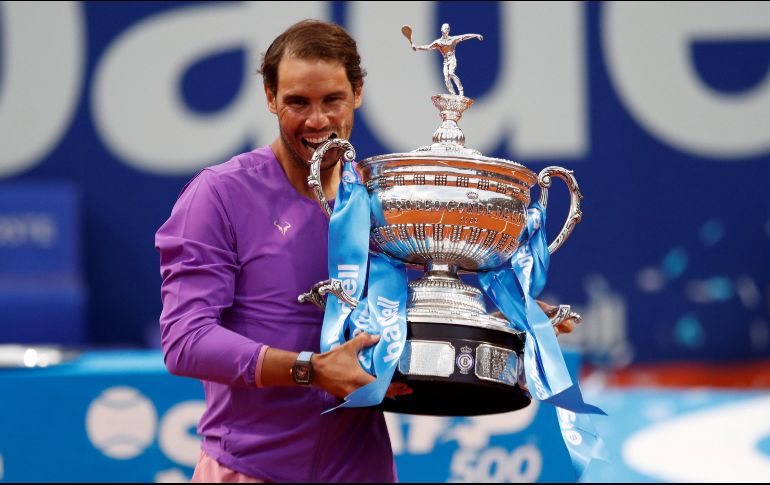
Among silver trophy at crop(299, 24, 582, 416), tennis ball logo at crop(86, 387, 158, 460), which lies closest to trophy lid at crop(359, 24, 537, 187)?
silver trophy at crop(299, 24, 582, 416)

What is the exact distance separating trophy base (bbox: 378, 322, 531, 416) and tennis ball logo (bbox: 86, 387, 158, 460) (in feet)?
4.61

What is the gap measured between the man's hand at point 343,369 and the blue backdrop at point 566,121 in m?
3.78

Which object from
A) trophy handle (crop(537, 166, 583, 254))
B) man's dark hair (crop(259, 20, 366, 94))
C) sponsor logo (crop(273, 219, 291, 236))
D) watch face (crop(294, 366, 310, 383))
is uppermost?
man's dark hair (crop(259, 20, 366, 94))

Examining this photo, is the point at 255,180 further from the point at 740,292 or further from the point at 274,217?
the point at 740,292

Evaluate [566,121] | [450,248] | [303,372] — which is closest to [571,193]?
[450,248]

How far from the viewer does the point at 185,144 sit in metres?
5.55

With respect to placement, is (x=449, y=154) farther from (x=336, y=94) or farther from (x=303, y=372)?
(x=303, y=372)

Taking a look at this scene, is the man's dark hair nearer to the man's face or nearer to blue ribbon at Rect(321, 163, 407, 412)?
the man's face

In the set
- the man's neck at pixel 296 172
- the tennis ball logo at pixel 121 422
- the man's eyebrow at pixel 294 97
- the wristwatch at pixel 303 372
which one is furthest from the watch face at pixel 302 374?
the tennis ball logo at pixel 121 422

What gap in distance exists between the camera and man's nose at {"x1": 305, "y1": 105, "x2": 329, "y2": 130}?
187 cm

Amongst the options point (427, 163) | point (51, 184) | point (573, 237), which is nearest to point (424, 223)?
point (427, 163)

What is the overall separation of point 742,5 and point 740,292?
141 cm

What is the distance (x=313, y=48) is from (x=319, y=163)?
0.21 meters

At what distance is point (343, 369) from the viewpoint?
1685mm
